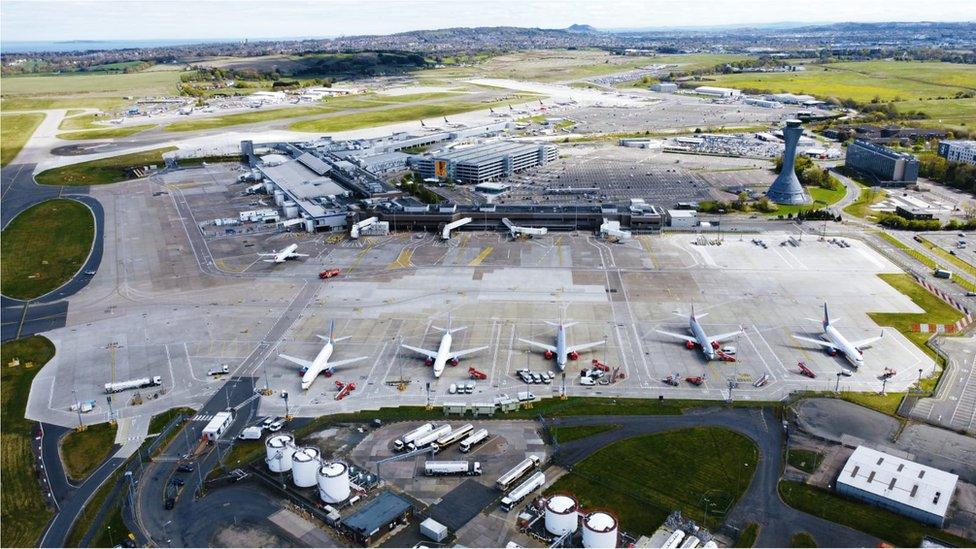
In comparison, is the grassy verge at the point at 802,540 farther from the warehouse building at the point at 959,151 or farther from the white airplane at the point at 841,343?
the warehouse building at the point at 959,151

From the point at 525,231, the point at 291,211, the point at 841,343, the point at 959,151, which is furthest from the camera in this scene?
the point at 959,151

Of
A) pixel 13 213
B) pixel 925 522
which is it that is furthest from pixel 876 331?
pixel 13 213

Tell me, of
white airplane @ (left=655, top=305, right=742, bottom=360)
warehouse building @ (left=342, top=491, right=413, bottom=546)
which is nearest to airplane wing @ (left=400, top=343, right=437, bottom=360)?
warehouse building @ (left=342, top=491, right=413, bottom=546)

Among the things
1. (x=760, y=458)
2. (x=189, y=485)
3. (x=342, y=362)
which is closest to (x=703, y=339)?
(x=760, y=458)

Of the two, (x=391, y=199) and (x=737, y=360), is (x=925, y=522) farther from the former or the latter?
(x=391, y=199)

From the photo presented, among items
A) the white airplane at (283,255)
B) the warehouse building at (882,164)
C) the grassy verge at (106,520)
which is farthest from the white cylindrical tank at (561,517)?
the warehouse building at (882,164)

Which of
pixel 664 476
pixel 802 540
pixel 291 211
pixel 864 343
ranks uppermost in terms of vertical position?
pixel 291 211

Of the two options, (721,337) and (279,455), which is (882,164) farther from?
(279,455)
